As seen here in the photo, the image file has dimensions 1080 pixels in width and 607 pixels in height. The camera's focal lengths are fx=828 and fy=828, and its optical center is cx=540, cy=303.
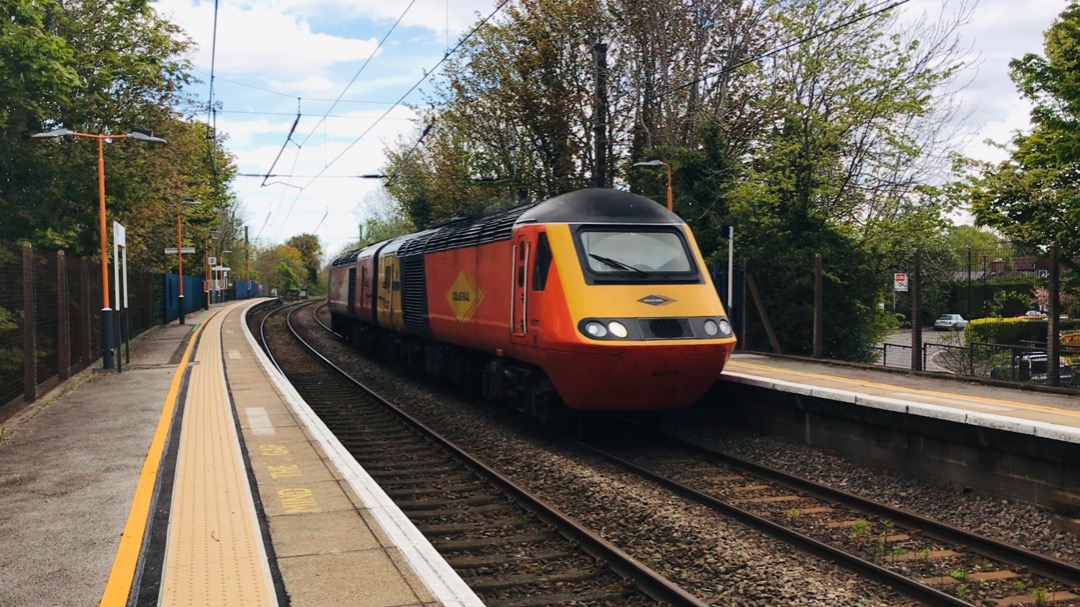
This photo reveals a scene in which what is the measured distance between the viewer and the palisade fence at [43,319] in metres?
10.9

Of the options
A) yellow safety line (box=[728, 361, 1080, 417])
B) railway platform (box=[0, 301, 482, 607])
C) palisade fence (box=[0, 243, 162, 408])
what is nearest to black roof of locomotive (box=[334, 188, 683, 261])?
railway platform (box=[0, 301, 482, 607])

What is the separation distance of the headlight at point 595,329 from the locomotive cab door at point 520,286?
131 centimetres

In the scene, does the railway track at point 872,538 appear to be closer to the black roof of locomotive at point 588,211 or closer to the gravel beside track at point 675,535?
the gravel beside track at point 675,535

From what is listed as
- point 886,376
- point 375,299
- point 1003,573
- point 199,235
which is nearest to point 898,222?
point 886,376

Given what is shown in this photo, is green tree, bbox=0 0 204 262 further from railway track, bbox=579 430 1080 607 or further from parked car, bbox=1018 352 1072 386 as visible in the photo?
parked car, bbox=1018 352 1072 386

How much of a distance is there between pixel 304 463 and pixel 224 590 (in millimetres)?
3656

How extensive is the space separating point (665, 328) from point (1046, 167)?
12.4 m

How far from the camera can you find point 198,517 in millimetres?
6449

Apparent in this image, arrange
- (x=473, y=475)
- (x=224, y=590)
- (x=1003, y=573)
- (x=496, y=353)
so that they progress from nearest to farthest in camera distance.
→ (x=224, y=590) < (x=1003, y=573) < (x=473, y=475) < (x=496, y=353)

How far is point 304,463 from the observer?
8.55 metres

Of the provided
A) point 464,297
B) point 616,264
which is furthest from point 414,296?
point 616,264

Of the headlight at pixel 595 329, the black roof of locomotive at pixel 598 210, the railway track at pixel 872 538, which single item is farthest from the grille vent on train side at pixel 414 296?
the railway track at pixel 872 538

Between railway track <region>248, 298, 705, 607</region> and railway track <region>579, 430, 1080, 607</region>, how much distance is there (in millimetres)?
1640

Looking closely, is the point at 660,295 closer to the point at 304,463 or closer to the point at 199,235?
the point at 304,463
